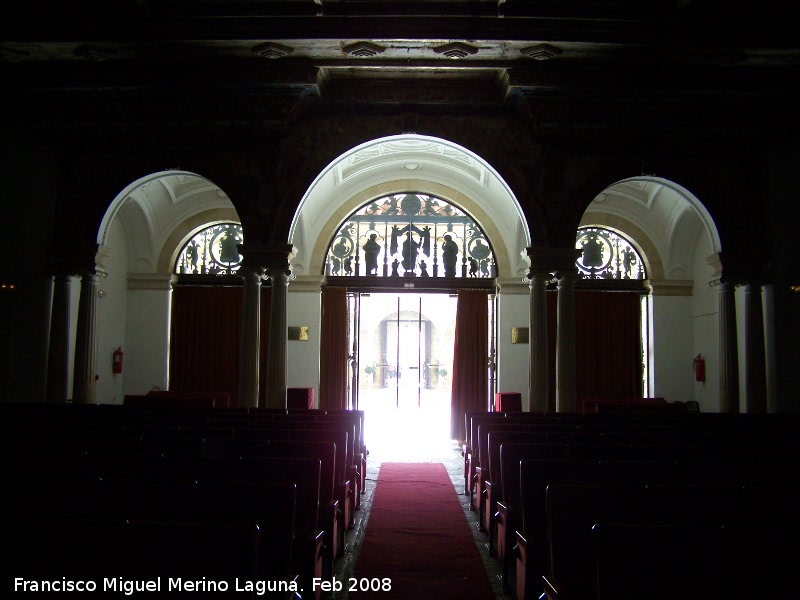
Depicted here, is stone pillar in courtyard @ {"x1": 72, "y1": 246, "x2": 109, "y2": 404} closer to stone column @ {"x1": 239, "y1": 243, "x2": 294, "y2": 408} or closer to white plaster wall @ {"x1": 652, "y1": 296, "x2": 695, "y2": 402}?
stone column @ {"x1": 239, "y1": 243, "x2": 294, "y2": 408}

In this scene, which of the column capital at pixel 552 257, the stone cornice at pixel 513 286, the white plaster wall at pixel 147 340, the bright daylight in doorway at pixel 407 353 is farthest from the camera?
the bright daylight in doorway at pixel 407 353

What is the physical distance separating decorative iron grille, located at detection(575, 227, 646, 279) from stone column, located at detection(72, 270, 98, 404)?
31.8 ft

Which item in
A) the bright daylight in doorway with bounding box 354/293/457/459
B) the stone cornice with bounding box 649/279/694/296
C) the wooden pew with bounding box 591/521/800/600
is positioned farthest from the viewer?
the bright daylight in doorway with bounding box 354/293/457/459

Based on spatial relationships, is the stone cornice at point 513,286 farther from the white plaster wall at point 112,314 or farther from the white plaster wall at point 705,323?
the white plaster wall at point 112,314

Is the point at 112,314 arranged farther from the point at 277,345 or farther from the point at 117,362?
the point at 277,345

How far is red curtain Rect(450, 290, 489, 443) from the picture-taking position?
39.2 ft

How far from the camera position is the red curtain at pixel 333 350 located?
38.9ft

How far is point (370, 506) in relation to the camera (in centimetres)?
589

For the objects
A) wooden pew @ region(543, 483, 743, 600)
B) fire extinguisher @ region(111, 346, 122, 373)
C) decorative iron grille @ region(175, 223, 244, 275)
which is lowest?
wooden pew @ region(543, 483, 743, 600)

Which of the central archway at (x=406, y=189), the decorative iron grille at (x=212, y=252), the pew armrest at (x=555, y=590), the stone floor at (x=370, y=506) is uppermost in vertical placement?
the central archway at (x=406, y=189)

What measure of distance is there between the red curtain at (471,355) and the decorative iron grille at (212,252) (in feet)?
17.1

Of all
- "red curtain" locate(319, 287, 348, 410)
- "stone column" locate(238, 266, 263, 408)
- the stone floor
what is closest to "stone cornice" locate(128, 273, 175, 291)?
"red curtain" locate(319, 287, 348, 410)

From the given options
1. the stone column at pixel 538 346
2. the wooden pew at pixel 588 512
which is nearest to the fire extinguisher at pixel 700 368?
the stone column at pixel 538 346

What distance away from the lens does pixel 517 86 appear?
8.16 meters
